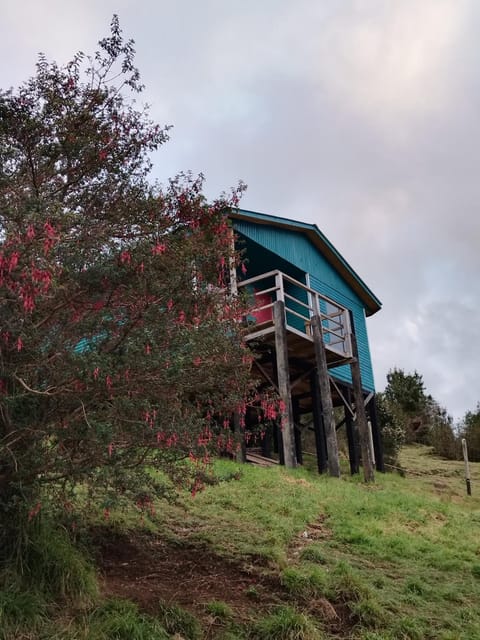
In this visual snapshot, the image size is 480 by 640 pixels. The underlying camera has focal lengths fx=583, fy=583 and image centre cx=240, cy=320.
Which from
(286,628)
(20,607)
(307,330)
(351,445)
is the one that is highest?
(307,330)

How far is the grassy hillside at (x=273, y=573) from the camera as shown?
5152 millimetres

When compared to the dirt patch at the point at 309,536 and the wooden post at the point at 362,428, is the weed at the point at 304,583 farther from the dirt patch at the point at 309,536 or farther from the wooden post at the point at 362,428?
the wooden post at the point at 362,428

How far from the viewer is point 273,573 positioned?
21.5 feet

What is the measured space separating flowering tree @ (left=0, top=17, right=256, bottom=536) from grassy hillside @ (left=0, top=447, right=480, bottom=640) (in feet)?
3.46

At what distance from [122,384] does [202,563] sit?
3.03 meters

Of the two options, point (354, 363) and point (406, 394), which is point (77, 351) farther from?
point (406, 394)

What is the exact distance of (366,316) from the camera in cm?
2278

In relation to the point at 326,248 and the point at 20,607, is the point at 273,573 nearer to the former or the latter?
the point at 20,607

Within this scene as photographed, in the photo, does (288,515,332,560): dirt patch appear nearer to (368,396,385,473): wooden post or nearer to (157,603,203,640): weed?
(157,603,203,640): weed

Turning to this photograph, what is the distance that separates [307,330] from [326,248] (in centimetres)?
387

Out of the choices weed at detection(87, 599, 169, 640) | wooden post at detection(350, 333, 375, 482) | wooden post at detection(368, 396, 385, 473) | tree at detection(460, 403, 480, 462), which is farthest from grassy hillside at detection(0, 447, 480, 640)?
tree at detection(460, 403, 480, 462)

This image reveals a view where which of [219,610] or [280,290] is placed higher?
[280,290]

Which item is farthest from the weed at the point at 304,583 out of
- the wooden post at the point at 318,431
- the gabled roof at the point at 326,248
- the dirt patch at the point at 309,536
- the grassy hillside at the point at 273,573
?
the gabled roof at the point at 326,248

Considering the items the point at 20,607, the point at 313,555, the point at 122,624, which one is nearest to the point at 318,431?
the point at 313,555
